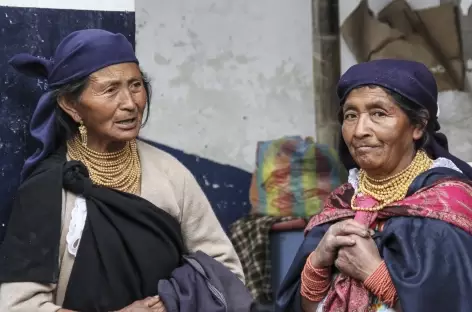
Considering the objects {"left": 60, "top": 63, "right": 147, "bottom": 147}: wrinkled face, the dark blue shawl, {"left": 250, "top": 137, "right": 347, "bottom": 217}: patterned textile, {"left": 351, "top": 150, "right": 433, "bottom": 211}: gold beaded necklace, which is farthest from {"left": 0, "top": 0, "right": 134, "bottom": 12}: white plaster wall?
{"left": 250, "top": 137, "right": 347, "bottom": 217}: patterned textile

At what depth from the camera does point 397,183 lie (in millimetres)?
2928

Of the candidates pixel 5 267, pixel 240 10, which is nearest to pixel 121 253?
pixel 5 267

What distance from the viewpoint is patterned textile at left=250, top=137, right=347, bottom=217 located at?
15.9 feet

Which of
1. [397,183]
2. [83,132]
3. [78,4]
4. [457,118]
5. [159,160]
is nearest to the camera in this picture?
[397,183]

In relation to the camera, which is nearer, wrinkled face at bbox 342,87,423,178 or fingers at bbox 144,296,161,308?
wrinkled face at bbox 342,87,423,178

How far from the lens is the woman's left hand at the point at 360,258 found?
2.81 meters

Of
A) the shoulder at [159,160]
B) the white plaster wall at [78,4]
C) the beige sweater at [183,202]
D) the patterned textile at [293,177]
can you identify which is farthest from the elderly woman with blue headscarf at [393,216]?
the patterned textile at [293,177]

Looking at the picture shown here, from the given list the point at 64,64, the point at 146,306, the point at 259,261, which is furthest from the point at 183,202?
the point at 259,261

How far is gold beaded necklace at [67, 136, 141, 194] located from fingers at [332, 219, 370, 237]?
722 mm

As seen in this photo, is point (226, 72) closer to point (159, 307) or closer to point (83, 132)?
point (83, 132)

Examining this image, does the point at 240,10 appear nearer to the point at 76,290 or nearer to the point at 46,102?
the point at 46,102

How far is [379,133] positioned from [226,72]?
6.99ft

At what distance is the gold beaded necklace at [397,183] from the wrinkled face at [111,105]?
2.62ft

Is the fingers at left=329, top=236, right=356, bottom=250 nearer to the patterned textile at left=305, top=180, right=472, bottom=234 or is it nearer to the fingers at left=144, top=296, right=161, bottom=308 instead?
the patterned textile at left=305, top=180, right=472, bottom=234
